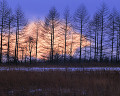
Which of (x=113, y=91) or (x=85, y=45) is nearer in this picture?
(x=113, y=91)

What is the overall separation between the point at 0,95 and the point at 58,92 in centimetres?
225

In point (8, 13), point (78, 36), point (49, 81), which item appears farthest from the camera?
point (78, 36)

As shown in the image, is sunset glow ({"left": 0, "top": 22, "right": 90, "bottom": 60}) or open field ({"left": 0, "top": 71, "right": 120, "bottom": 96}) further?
sunset glow ({"left": 0, "top": 22, "right": 90, "bottom": 60})

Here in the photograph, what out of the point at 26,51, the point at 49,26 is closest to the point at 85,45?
the point at 49,26

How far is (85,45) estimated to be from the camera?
96.1 ft

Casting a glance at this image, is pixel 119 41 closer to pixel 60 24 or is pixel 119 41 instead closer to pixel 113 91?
pixel 60 24

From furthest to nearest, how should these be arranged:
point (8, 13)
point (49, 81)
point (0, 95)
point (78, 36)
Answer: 1. point (78, 36)
2. point (8, 13)
3. point (49, 81)
4. point (0, 95)

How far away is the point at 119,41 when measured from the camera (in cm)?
2969

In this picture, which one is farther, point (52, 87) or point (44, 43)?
point (44, 43)

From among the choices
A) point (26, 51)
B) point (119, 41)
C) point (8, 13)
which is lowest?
point (26, 51)

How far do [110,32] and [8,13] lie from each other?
19.5 m

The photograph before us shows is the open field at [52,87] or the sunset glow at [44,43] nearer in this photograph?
the open field at [52,87]

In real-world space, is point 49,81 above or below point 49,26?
below

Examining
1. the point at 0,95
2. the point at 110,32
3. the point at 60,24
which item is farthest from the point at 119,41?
the point at 0,95
